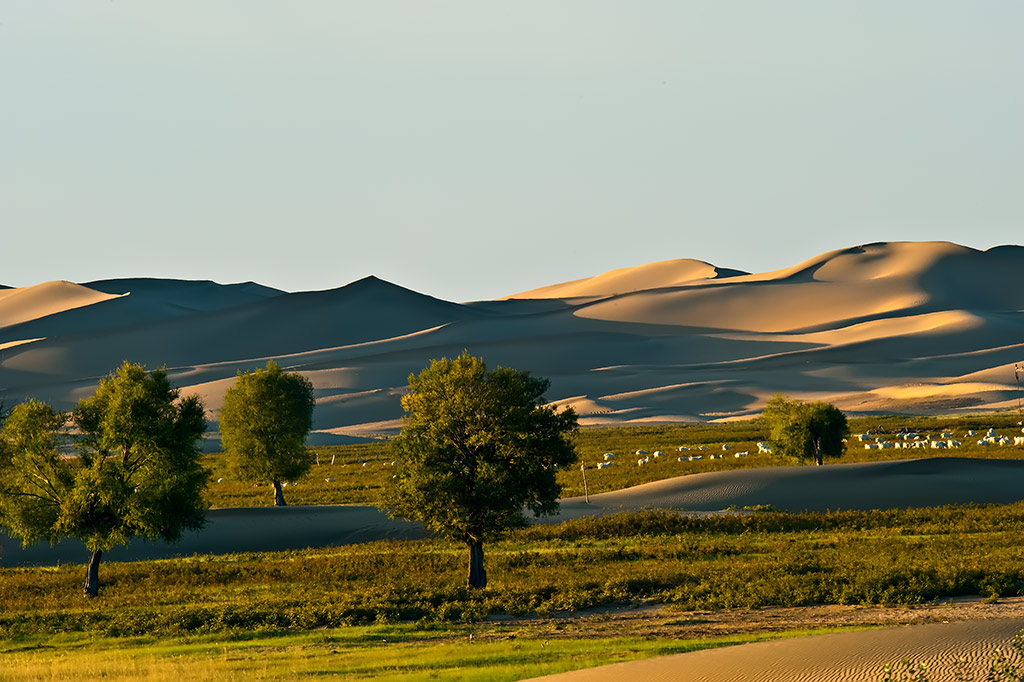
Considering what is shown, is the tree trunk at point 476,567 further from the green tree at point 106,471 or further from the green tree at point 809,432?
the green tree at point 809,432

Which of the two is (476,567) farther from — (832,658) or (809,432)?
(809,432)

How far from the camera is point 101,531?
37469 mm

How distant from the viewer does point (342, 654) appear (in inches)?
933

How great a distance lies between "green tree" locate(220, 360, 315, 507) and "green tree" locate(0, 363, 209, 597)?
84.9ft

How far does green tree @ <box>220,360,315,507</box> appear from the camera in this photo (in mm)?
65062

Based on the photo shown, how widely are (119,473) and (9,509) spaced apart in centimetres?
→ 371

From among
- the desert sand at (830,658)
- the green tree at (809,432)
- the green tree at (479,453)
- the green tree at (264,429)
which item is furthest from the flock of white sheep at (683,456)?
the desert sand at (830,658)

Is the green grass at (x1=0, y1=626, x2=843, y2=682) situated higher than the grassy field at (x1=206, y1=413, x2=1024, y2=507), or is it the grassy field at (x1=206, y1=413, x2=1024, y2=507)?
the grassy field at (x1=206, y1=413, x2=1024, y2=507)

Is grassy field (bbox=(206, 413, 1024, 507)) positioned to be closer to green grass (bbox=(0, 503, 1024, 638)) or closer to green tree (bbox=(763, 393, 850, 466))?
green tree (bbox=(763, 393, 850, 466))

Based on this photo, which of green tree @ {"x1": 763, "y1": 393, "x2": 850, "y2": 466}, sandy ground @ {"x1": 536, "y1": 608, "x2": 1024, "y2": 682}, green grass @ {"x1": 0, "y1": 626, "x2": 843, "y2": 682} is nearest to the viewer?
sandy ground @ {"x1": 536, "y1": 608, "x2": 1024, "y2": 682}

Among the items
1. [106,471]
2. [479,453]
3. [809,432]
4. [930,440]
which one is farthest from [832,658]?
[930,440]

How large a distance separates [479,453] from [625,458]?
5244cm

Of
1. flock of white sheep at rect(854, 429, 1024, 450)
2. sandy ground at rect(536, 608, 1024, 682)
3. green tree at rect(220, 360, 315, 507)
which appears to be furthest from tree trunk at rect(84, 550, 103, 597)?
flock of white sheep at rect(854, 429, 1024, 450)

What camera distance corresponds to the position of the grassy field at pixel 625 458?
68.9m
